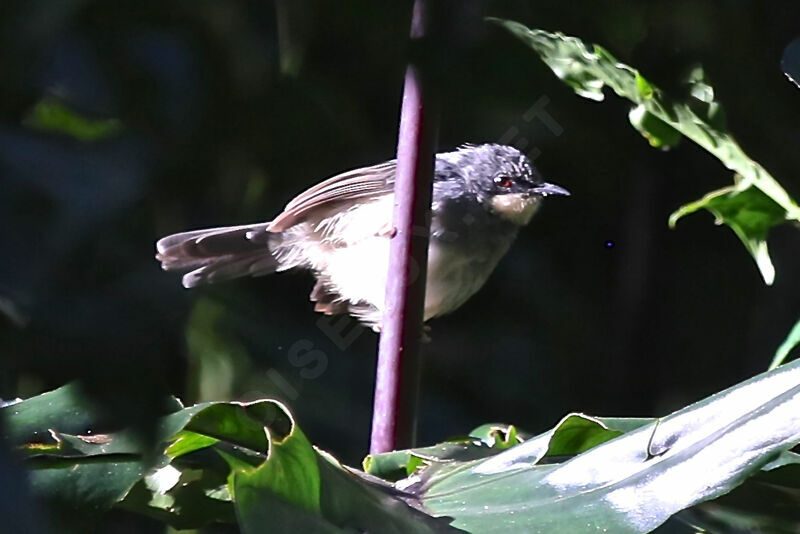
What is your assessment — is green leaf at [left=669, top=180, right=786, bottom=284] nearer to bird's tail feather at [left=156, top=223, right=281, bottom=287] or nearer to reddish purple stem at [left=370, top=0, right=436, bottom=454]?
reddish purple stem at [left=370, top=0, right=436, bottom=454]

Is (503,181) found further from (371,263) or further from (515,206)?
(371,263)

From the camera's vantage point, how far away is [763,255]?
1859 mm

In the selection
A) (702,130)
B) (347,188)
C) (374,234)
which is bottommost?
(374,234)

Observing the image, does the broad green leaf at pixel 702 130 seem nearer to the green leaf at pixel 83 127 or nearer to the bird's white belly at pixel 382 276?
the green leaf at pixel 83 127

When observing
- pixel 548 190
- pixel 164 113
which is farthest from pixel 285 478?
pixel 548 190

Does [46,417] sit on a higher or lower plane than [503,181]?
lower

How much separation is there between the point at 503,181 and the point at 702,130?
145 cm

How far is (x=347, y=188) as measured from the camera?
3102 millimetres

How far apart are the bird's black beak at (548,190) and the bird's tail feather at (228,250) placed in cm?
69

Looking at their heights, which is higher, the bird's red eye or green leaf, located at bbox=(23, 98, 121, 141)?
green leaf, located at bbox=(23, 98, 121, 141)

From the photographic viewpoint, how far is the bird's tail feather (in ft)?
9.65

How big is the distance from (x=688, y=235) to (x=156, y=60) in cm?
321

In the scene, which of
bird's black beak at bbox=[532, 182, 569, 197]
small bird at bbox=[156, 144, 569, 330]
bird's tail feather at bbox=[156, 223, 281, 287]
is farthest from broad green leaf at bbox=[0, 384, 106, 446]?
bird's black beak at bbox=[532, 182, 569, 197]

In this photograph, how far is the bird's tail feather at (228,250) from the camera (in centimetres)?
294
